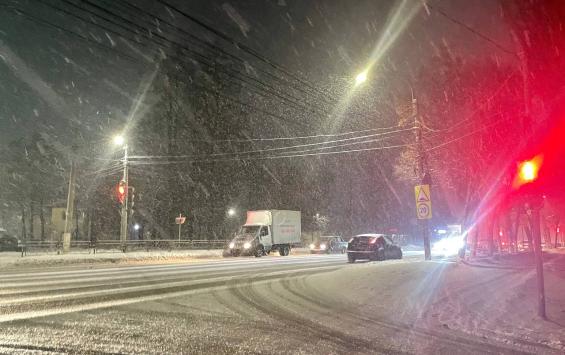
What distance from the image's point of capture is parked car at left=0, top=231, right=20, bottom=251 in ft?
115

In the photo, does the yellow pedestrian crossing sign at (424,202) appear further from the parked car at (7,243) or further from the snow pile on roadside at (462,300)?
the parked car at (7,243)

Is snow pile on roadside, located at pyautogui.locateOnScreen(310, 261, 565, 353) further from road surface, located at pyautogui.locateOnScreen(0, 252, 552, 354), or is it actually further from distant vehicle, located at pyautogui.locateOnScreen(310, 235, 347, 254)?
distant vehicle, located at pyautogui.locateOnScreen(310, 235, 347, 254)

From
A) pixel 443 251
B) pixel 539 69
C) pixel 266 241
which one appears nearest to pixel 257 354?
pixel 539 69

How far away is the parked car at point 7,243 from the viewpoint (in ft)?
115

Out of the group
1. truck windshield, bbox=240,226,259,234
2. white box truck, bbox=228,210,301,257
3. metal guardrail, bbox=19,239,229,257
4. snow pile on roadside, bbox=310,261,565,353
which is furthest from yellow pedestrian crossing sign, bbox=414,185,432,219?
metal guardrail, bbox=19,239,229,257

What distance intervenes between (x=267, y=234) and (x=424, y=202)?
558 inches

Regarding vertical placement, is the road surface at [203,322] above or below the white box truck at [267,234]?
below

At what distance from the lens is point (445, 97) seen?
22.7 meters

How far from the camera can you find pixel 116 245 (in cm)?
3581

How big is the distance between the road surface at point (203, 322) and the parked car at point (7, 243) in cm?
2627

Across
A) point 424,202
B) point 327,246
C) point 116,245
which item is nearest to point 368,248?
point 424,202

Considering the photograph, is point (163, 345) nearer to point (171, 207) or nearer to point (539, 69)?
point (539, 69)

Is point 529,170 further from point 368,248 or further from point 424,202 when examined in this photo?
point 368,248

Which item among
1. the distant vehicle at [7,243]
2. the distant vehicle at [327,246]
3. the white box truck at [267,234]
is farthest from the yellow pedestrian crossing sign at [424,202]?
the distant vehicle at [7,243]
